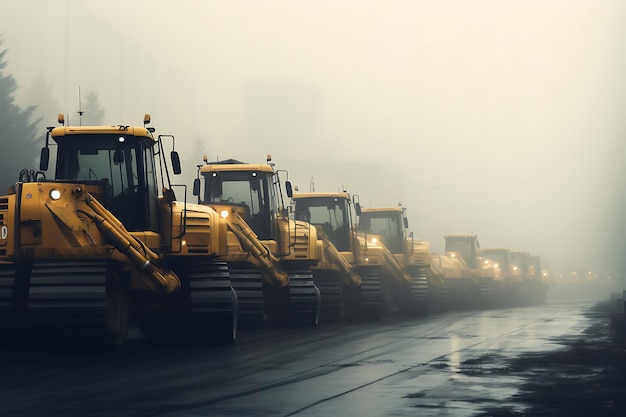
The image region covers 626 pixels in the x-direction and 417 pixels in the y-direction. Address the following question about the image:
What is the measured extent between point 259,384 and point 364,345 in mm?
7601

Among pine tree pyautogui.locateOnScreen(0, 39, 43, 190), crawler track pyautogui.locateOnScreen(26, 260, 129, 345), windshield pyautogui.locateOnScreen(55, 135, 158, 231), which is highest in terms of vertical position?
pine tree pyautogui.locateOnScreen(0, 39, 43, 190)

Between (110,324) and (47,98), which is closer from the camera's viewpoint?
(110,324)

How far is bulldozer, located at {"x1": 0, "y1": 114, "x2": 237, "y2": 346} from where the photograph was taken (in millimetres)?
18172

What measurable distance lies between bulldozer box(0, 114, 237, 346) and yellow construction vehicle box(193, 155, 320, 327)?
20.8 feet

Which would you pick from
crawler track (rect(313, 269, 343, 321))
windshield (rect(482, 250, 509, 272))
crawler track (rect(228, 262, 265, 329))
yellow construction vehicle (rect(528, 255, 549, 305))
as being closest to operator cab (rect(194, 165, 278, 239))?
crawler track (rect(228, 262, 265, 329))

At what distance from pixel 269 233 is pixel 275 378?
14253 mm

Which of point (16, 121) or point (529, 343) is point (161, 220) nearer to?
point (529, 343)

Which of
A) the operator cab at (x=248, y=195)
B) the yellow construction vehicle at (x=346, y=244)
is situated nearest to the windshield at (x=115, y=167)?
the operator cab at (x=248, y=195)

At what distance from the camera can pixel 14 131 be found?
68375mm

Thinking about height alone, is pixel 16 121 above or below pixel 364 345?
above

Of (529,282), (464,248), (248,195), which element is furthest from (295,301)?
(529,282)

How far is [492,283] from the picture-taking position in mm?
65500

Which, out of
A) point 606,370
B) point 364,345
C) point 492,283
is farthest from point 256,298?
point 492,283

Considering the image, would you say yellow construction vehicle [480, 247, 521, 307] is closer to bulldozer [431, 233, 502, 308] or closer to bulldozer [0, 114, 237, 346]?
bulldozer [431, 233, 502, 308]
